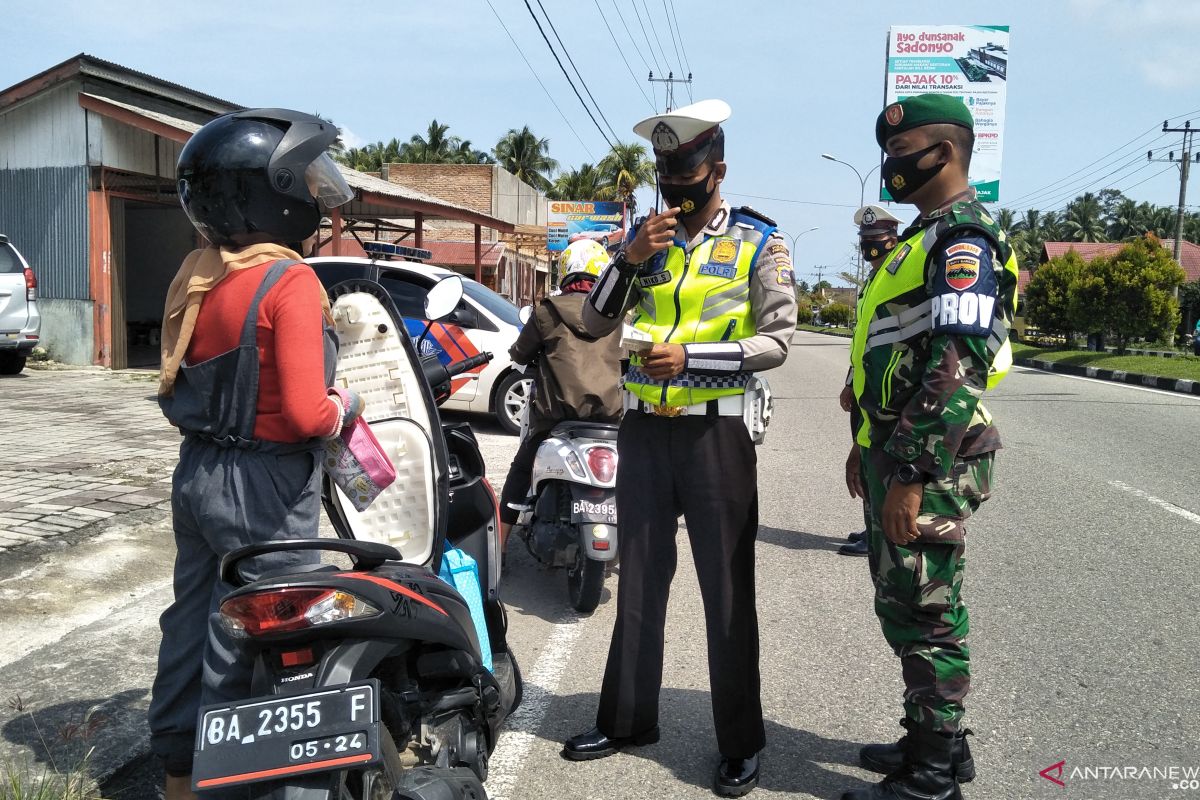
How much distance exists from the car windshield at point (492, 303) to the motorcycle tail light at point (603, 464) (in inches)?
231

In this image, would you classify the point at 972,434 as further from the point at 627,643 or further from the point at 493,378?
the point at 493,378

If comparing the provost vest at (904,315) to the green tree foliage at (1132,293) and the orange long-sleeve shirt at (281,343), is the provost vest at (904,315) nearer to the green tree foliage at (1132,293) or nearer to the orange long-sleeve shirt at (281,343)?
the orange long-sleeve shirt at (281,343)

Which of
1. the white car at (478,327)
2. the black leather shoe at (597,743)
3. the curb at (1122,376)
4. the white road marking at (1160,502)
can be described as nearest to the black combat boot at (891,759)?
the black leather shoe at (597,743)

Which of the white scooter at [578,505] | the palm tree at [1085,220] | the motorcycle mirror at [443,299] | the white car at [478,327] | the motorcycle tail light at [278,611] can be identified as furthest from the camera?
the palm tree at [1085,220]

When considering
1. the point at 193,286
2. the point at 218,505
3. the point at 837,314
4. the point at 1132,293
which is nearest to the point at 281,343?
the point at 193,286

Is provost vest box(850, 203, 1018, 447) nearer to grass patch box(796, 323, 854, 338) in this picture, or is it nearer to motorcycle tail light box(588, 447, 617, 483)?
motorcycle tail light box(588, 447, 617, 483)

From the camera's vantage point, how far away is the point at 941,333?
2.52 meters

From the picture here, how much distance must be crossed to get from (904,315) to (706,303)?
1.95 ft

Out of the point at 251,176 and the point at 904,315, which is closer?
the point at 251,176

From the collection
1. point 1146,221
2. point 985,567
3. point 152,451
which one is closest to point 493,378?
point 152,451

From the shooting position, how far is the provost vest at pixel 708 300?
9.55 ft

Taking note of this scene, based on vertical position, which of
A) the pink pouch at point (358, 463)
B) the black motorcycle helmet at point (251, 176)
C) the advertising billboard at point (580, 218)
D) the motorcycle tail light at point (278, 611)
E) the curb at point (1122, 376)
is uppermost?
the advertising billboard at point (580, 218)

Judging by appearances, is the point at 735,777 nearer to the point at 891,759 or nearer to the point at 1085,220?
the point at 891,759

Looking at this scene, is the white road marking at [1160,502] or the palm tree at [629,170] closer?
the white road marking at [1160,502]
